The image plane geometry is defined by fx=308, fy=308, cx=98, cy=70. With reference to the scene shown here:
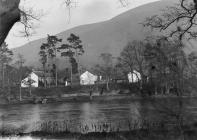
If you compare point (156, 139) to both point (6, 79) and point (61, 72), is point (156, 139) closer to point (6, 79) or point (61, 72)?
point (6, 79)

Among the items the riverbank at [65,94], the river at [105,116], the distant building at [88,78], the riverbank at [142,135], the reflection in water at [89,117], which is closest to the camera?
the riverbank at [142,135]

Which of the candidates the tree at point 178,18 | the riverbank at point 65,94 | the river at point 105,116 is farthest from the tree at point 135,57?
the tree at point 178,18

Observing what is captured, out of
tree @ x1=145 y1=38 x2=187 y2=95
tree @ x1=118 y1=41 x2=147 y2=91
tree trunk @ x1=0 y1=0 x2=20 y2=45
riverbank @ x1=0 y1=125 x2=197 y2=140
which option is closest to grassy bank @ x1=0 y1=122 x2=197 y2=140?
riverbank @ x1=0 y1=125 x2=197 y2=140

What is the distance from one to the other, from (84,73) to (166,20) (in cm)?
10578

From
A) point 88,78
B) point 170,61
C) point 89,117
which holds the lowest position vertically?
point 89,117

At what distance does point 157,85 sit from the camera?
71.0 m

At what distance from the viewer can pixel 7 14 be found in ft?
15.1

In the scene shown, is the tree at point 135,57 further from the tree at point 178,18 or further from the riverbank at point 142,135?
the tree at point 178,18

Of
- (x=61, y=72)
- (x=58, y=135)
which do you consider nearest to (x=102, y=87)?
(x=61, y=72)

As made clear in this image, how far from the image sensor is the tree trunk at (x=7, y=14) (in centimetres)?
459

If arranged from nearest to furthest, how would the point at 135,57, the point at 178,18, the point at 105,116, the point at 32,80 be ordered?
1. the point at 178,18
2. the point at 105,116
3. the point at 135,57
4. the point at 32,80

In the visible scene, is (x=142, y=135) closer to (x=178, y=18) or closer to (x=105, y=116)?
(x=178, y=18)

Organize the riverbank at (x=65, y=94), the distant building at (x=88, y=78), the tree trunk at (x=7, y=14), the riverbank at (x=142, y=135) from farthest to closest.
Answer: the distant building at (x=88, y=78)
the riverbank at (x=65, y=94)
the riverbank at (x=142, y=135)
the tree trunk at (x=7, y=14)

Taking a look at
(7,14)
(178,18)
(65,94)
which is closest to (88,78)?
(65,94)
